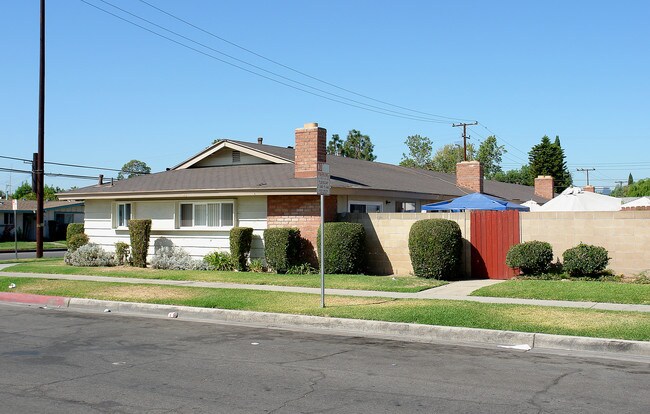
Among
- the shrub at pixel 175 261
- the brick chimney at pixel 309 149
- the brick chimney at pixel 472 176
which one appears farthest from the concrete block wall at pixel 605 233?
the brick chimney at pixel 472 176

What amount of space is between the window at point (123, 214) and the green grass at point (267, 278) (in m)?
2.29

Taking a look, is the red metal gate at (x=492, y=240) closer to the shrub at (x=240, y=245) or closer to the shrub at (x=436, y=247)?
the shrub at (x=436, y=247)

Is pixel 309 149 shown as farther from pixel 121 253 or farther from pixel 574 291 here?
pixel 574 291

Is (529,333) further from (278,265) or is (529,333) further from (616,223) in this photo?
(278,265)

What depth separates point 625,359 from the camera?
9.23 meters

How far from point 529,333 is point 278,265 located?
10.2 m

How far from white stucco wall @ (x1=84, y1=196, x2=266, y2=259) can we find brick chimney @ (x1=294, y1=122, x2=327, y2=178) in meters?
1.55

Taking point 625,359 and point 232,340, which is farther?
point 232,340

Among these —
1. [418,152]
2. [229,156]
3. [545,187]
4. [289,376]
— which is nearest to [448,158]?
[418,152]

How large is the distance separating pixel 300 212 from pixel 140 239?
5.97m

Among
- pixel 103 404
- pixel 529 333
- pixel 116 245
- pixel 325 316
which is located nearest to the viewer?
pixel 103 404

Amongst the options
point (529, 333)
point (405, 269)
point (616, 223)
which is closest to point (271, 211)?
point (405, 269)

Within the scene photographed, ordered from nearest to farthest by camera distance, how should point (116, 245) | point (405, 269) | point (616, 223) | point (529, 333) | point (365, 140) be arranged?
1. point (529, 333)
2. point (616, 223)
3. point (405, 269)
4. point (116, 245)
5. point (365, 140)

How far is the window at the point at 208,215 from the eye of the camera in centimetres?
2136
